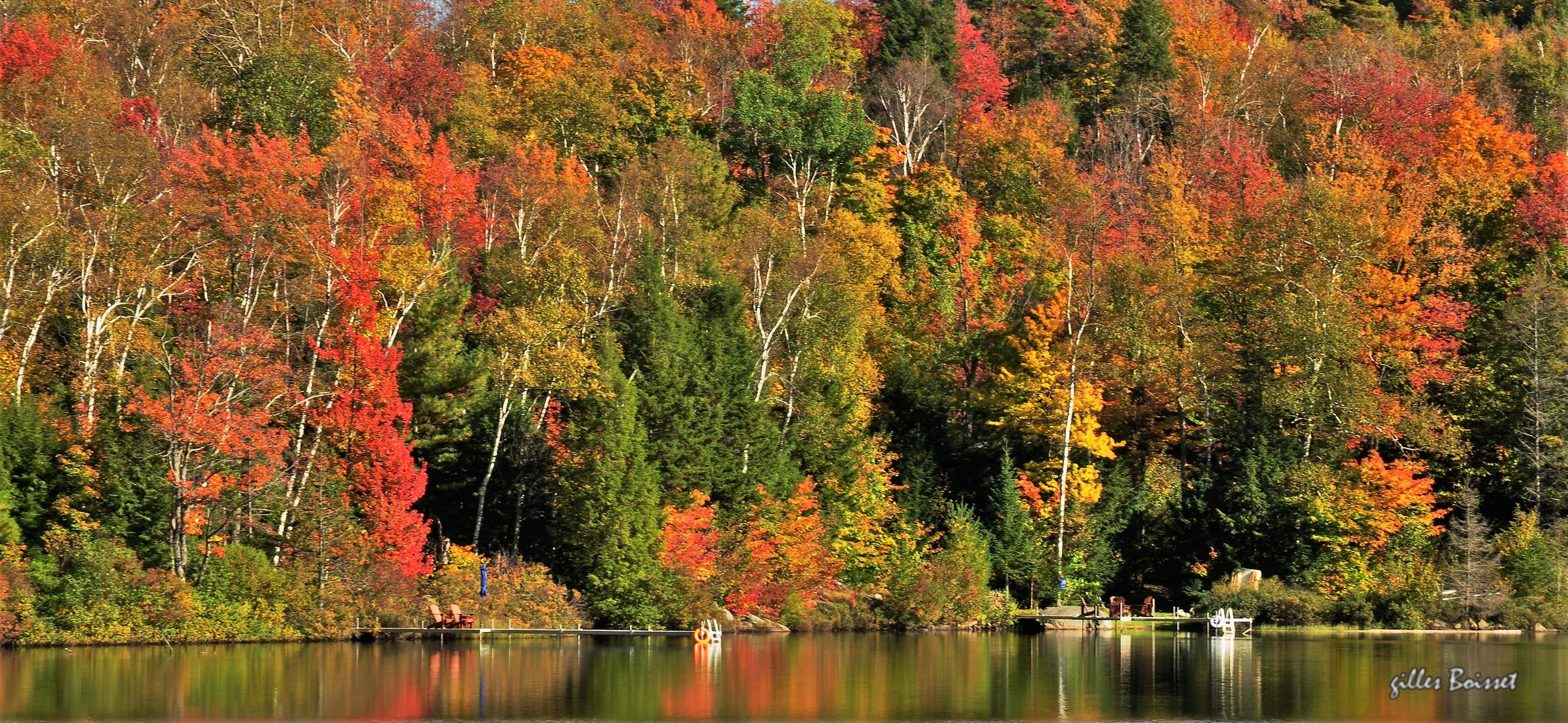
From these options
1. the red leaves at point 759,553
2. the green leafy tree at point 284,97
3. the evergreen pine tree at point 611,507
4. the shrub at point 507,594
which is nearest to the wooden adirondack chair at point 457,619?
the shrub at point 507,594

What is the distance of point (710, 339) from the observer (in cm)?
7062

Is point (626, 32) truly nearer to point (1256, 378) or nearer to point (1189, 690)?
point (1256, 378)

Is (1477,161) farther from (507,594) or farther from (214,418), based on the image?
(214,418)

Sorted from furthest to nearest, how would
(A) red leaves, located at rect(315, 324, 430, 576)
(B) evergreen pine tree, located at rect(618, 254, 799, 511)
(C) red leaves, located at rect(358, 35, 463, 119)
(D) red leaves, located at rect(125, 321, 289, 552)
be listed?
(C) red leaves, located at rect(358, 35, 463, 119) < (B) evergreen pine tree, located at rect(618, 254, 799, 511) < (A) red leaves, located at rect(315, 324, 430, 576) < (D) red leaves, located at rect(125, 321, 289, 552)

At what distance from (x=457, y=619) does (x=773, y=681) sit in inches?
667

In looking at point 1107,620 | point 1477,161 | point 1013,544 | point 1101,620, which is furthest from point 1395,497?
point 1477,161

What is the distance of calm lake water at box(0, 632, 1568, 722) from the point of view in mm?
39344

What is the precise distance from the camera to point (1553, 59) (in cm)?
10712

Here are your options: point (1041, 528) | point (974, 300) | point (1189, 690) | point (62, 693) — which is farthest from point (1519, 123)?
point (62, 693)

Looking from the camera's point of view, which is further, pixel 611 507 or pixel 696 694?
pixel 611 507

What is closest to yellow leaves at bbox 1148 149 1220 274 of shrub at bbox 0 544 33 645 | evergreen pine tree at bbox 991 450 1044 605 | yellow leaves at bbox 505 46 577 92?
evergreen pine tree at bbox 991 450 1044 605

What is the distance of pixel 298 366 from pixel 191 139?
41.0 feet

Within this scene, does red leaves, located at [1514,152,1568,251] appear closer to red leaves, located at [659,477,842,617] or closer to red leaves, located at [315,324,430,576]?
red leaves, located at [659,477,842,617]

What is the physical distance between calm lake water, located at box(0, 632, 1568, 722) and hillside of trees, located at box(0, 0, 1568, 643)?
5.11 meters
